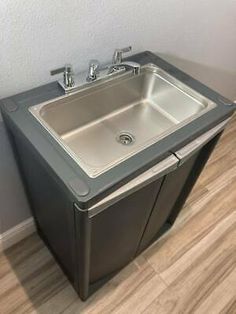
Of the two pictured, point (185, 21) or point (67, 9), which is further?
point (185, 21)

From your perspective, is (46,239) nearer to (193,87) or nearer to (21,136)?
(21,136)

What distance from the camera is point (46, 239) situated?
54.5 inches

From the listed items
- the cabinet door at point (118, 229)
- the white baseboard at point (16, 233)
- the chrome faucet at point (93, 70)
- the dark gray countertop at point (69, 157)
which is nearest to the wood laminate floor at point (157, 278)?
the white baseboard at point (16, 233)

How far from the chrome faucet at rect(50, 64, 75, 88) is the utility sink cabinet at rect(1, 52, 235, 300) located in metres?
0.04

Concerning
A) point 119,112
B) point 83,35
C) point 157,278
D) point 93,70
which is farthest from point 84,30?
point 157,278

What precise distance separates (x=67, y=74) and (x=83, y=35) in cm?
15

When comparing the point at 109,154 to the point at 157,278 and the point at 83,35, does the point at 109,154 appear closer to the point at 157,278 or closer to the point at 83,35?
the point at 83,35

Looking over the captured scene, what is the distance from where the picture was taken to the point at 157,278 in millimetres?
1400

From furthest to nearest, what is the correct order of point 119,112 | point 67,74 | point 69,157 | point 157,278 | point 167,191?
point 157,278 → point 119,112 → point 167,191 → point 67,74 → point 69,157

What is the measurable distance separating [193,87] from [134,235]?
644 millimetres

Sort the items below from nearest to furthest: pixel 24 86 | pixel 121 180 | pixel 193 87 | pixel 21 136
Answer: pixel 121 180 → pixel 21 136 → pixel 24 86 → pixel 193 87

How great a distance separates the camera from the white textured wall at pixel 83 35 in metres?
0.83

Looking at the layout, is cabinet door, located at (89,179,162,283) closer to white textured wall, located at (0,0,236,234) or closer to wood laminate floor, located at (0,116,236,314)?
wood laminate floor, located at (0,116,236,314)

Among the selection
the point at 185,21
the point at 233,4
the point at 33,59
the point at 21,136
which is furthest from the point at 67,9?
the point at 233,4
